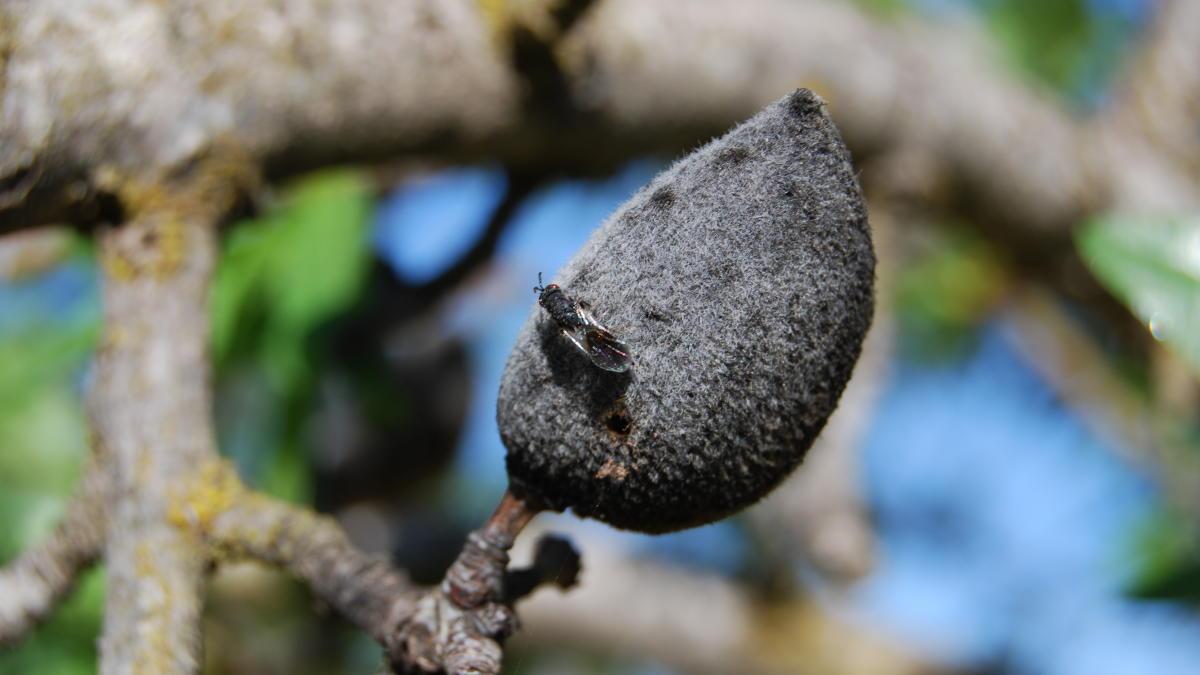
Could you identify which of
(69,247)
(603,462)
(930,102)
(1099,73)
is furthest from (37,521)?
(1099,73)

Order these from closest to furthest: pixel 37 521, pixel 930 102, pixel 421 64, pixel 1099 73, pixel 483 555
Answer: pixel 483 555 < pixel 421 64 < pixel 37 521 < pixel 930 102 < pixel 1099 73

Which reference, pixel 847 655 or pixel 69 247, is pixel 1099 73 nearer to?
pixel 847 655

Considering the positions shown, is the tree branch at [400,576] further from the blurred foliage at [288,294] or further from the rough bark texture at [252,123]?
the blurred foliage at [288,294]

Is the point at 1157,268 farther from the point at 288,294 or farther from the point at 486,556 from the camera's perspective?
the point at 288,294

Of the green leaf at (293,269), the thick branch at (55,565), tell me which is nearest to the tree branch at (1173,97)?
the green leaf at (293,269)

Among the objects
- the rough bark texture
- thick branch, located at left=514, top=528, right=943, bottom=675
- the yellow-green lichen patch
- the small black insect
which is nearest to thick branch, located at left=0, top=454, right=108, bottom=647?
the rough bark texture

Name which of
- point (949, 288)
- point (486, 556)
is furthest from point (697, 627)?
point (486, 556)
